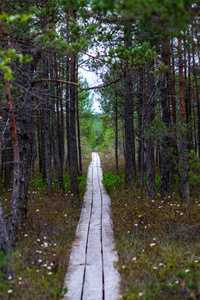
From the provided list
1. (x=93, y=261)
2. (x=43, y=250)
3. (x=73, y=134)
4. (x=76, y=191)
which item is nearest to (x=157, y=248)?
(x=93, y=261)

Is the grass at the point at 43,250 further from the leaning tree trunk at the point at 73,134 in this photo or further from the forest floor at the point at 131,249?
the leaning tree trunk at the point at 73,134

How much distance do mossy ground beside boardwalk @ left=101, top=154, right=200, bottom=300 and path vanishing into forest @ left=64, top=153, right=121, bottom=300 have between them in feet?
0.79

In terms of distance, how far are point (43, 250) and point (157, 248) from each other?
2665 mm

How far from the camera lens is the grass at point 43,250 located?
171 inches

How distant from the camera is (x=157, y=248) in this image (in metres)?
5.89

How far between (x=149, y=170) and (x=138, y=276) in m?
5.56

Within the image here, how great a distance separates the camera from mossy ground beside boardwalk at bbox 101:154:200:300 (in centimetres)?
423

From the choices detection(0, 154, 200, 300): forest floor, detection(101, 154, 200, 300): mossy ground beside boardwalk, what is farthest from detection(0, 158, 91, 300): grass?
detection(101, 154, 200, 300): mossy ground beside boardwalk

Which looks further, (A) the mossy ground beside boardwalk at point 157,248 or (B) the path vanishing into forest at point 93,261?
(B) the path vanishing into forest at point 93,261

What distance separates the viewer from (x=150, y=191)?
9945 mm

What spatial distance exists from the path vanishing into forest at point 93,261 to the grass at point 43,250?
8.2 inches

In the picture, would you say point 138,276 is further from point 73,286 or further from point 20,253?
point 20,253

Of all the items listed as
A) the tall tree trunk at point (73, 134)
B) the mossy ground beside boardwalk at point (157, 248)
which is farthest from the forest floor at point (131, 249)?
the tall tree trunk at point (73, 134)

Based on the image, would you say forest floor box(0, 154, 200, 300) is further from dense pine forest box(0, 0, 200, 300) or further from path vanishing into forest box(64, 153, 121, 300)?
path vanishing into forest box(64, 153, 121, 300)
